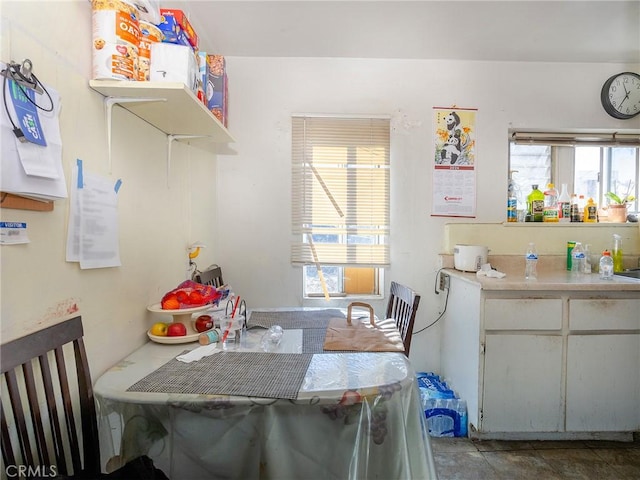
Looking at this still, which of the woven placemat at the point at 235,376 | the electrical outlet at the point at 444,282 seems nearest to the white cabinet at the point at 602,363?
the electrical outlet at the point at 444,282

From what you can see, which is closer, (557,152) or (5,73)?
(5,73)

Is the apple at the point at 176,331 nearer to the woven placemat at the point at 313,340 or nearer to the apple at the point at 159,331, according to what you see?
the apple at the point at 159,331

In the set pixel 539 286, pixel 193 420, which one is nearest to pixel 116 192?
pixel 193 420

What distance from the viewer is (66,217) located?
3.26ft

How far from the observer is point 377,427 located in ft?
3.23

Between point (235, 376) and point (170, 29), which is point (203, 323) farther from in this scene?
point (170, 29)

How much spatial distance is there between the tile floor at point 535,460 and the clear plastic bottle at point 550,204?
1433mm

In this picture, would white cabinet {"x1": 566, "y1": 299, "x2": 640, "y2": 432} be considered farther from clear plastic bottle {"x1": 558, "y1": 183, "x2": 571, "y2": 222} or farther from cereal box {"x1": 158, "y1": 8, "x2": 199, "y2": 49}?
cereal box {"x1": 158, "y1": 8, "x2": 199, "y2": 49}

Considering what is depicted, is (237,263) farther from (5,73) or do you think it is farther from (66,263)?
(5,73)

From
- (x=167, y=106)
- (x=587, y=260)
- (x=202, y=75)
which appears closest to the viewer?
(x=167, y=106)

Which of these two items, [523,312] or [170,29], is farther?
[523,312]

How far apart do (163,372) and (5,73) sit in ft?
2.94

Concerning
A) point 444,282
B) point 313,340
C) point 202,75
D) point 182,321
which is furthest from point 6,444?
point 444,282

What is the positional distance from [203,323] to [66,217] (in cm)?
63
